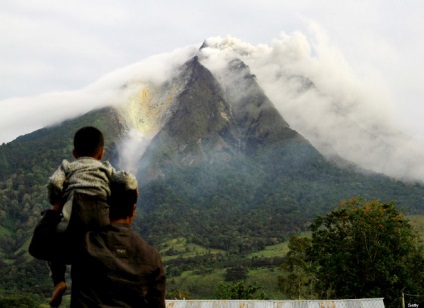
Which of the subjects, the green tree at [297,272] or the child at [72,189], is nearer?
the child at [72,189]

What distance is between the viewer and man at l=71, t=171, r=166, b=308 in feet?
9.98

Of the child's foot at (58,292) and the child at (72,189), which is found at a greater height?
the child at (72,189)

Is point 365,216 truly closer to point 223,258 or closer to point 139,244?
point 139,244

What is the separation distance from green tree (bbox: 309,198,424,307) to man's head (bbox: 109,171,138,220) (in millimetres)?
36469

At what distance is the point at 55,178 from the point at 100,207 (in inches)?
13.5

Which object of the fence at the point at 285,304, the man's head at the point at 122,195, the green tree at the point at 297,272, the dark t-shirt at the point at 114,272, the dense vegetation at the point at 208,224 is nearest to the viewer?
the dark t-shirt at the point at 114,272

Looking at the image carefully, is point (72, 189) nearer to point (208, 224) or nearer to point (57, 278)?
point (57, 278)

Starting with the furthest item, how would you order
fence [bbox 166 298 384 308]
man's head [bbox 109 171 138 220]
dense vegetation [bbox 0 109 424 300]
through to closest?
1. dense vegetation [bbox 0 109 424 300]
2. fence [bbox 166 298 384 308]
3. man's head [bbox 109 171 138 220]

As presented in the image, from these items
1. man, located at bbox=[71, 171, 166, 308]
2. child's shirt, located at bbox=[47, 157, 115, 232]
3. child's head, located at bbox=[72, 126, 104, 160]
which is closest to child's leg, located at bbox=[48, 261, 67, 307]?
man, located at bbox=[71, 171, 166, 308]

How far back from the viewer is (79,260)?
3064 millimetres

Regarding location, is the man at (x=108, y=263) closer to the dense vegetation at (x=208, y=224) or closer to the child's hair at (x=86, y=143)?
the child's hair at (x=86, y=143)

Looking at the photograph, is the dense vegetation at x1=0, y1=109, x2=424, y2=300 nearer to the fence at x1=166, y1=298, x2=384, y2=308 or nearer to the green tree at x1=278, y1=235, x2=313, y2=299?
the green tree at x1=278, y1=235, x2=313, y2=299

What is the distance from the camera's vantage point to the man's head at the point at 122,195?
333 centimetres

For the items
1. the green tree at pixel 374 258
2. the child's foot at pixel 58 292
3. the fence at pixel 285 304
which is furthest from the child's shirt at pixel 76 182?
the green tree at pixel 374 258
